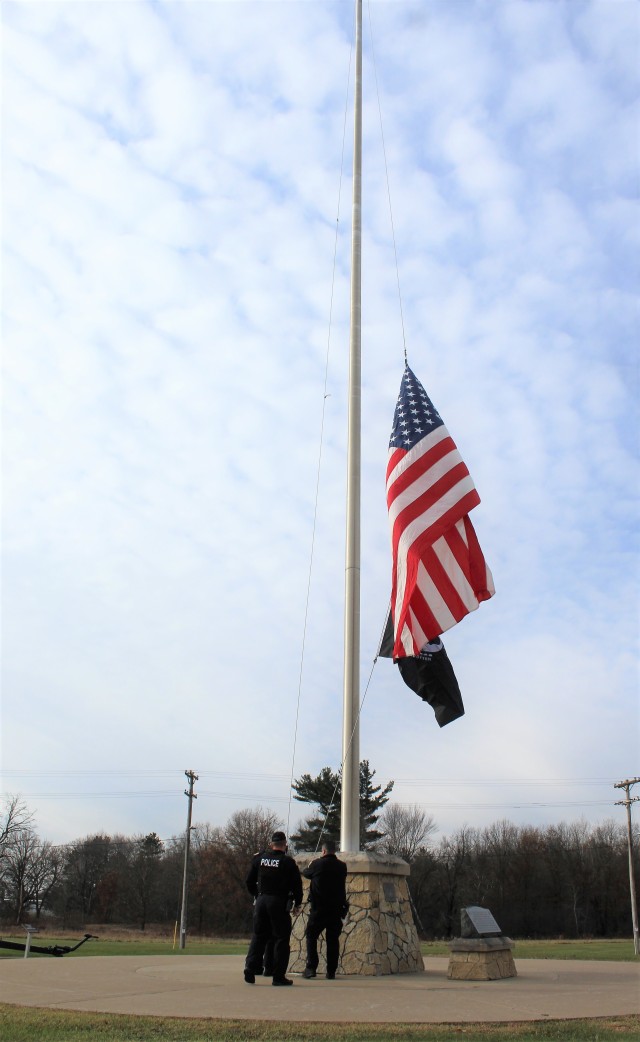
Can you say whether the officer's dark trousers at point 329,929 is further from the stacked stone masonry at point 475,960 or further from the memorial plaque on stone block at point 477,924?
the memorial plaque on stone block at point 477,924

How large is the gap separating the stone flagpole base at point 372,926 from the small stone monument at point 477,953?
0.84 m

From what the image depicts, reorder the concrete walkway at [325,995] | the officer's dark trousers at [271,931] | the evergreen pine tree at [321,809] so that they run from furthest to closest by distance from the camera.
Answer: the evergreen pine tree at [321,809] → the officer's dark trousers at [271,931] → the concrete walkway at [325,995]

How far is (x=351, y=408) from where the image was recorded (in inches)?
491

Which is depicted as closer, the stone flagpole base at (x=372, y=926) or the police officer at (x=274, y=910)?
the police officer at (x=274, y=910)

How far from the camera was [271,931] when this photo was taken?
8.20 meters

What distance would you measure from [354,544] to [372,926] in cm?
460

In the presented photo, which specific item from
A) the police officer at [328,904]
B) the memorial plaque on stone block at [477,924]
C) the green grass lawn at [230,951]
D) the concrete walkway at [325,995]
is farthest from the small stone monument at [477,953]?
the green grass lawn at [230,951]

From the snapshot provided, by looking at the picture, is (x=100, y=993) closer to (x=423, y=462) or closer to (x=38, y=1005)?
(x=38, y=1005)

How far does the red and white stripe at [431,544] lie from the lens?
37.0 ft

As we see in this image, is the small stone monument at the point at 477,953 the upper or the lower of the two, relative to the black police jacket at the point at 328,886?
lower

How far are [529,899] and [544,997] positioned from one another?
6611 cm

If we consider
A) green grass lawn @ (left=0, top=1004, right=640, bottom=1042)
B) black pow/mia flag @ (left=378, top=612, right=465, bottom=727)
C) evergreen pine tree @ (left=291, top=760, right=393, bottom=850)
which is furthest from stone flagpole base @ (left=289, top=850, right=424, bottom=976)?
evergreen pine tree @ (left=291, top=760, right=393, bottom=850)

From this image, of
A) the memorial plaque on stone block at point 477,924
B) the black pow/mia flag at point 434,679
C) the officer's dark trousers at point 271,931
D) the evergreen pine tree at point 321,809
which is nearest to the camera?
the officer's dark trousers at point 271,931

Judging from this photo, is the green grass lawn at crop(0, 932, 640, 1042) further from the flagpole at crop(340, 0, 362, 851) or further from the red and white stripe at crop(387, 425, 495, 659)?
the red and white stripe at crop(387, 425, 495, 659)
